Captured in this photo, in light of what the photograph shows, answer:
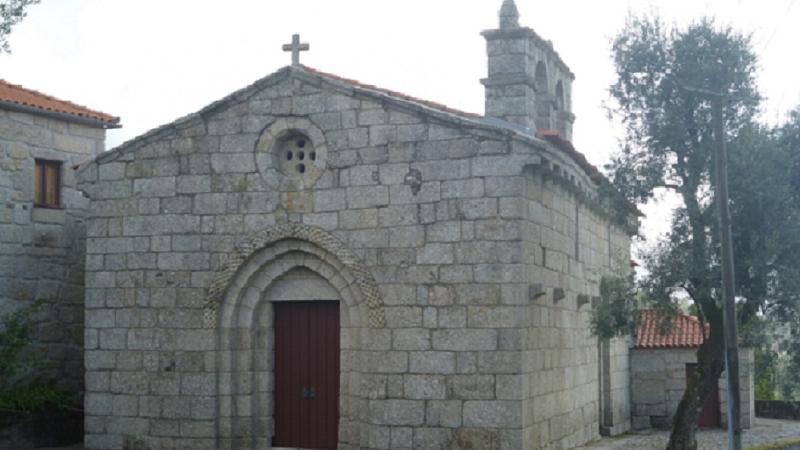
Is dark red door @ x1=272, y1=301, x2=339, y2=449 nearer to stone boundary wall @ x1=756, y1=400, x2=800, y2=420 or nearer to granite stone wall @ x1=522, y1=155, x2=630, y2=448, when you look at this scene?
granite stone wall @ x1=522, y1=155, x2=630, y2=448

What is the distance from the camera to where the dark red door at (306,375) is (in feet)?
43.5

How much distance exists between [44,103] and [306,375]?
662cm

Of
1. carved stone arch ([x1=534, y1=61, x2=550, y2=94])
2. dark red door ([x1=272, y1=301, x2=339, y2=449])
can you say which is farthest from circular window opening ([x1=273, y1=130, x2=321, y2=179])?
carved stone arch ([x1=534, y1=61, x2=550, y2=94])

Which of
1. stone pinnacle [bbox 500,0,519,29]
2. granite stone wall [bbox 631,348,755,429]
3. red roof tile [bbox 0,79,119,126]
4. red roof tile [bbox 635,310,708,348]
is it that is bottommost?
granite stone wall [bbox 631,348,755,429]

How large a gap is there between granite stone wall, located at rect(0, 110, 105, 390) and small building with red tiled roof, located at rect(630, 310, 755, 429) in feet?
33.8

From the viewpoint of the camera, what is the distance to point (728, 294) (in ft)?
39.2

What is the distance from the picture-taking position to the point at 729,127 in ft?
45.8

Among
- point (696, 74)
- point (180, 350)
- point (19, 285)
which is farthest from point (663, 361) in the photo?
point (19, 285)

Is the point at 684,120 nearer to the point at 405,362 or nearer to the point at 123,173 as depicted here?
the point at 405,362

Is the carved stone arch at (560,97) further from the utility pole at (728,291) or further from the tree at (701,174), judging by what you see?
the utility pole at (728,291)

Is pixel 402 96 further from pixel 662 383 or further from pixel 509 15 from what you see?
pixel 662 383

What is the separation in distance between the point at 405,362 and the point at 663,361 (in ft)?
27.9

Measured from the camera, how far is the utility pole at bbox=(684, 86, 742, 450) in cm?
1162

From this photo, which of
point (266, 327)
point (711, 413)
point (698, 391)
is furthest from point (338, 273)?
point (711, 413)
